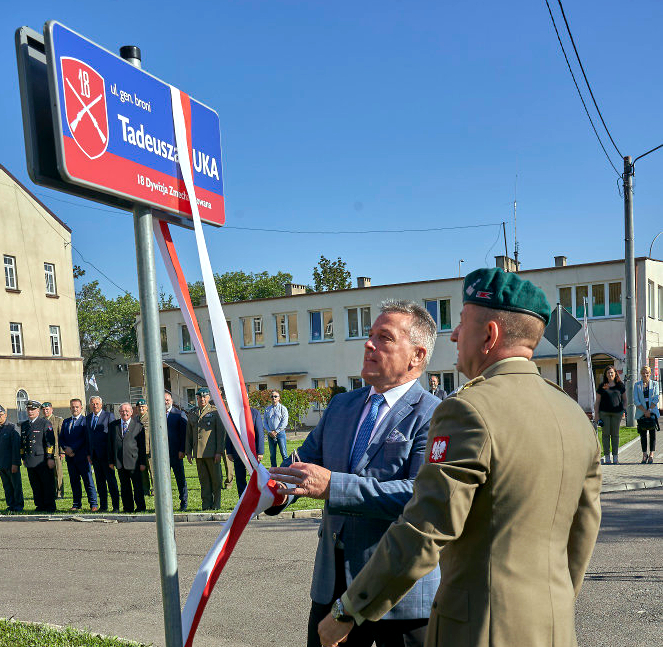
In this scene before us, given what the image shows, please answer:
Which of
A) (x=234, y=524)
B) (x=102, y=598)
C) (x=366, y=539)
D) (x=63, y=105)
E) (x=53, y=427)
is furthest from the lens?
(x=53, y=427)

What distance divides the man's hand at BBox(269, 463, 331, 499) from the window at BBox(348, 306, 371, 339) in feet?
127

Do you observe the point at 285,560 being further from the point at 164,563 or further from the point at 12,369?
the point at 12,369

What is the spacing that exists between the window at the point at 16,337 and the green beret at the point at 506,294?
128ft

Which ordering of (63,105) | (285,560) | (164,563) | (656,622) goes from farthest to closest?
(285,560) < (656,622) < (164,563) < (63,105)

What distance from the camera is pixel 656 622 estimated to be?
5.23 m

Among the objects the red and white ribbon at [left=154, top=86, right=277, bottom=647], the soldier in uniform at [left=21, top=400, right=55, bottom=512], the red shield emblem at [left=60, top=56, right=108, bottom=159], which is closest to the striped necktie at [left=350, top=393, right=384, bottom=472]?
the red and white ribbon at [left=154, top=86, right=277, bottom=647]

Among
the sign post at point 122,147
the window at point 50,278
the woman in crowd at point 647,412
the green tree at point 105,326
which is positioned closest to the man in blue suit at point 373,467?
the sign post at point 122,147

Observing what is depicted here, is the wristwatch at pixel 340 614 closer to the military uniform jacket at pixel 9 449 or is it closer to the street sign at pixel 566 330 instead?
the street sign at pixel 566 330

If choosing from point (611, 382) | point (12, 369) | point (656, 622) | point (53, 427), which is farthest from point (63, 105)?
point (12, 369)

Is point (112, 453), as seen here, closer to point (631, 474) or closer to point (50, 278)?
point (631, 474)

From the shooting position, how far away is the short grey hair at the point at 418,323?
3.27m

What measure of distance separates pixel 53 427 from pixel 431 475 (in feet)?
46.6

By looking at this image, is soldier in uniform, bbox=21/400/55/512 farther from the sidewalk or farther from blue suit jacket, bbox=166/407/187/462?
the sidewalk

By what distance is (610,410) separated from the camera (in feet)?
49.4
